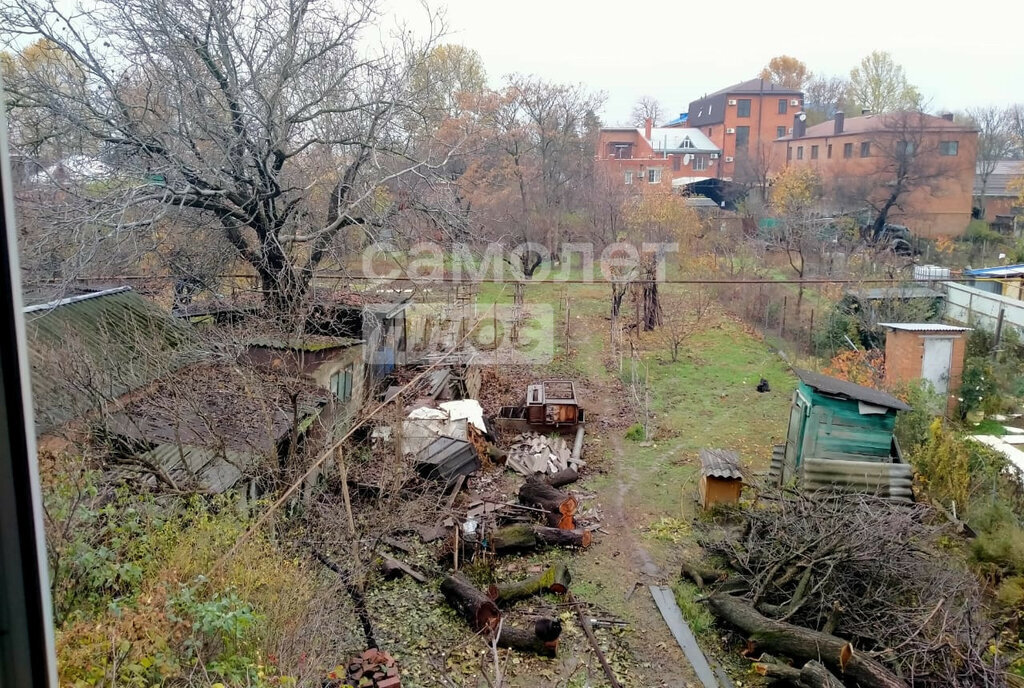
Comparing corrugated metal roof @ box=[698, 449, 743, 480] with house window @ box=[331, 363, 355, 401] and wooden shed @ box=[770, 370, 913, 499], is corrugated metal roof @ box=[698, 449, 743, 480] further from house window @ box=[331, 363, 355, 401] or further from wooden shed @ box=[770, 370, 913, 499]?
house window @ box=[331, 363, 355, 401]

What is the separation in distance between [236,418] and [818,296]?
1324 centimetres

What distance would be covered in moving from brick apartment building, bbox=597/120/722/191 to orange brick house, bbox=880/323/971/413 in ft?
39.9

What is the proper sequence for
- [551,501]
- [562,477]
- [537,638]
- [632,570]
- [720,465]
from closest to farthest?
[537,638]
[632,570]
[551,501]
[720,465]
[562,477]

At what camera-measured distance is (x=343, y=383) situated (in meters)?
9.98

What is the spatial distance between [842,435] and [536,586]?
4371mm

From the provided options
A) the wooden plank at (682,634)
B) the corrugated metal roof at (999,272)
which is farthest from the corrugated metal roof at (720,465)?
the corrugated metal roof at (999,272)

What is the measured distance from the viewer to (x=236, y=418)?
6.69 metres

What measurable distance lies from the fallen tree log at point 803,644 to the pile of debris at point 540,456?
3.50 metres

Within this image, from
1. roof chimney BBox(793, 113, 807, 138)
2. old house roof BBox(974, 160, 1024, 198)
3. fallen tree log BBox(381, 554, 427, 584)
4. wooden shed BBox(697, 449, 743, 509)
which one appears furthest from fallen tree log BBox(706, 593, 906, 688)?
roof chimney BBox(793, 113, 807, 138)

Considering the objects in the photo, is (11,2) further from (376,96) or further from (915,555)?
(915,555)

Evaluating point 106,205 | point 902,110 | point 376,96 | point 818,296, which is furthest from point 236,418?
point 902,110

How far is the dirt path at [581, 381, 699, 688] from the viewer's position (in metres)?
5.57

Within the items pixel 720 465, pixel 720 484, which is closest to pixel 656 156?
pixel 720 465

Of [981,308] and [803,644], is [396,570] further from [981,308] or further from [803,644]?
[981,308]
